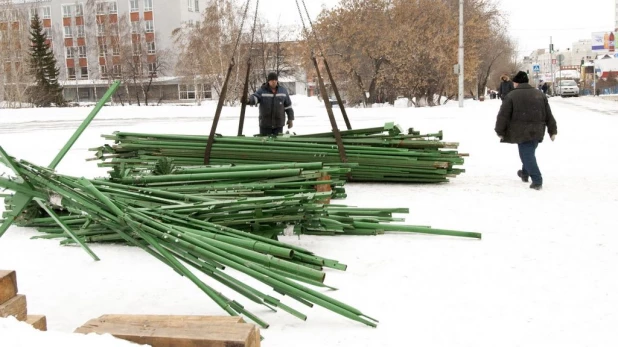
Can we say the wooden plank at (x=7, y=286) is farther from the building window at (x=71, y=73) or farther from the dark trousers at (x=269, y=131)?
the building window at (x=71, y=73)

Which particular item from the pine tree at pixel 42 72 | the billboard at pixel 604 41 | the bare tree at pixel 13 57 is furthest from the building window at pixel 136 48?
the billboard at pixel 604 41

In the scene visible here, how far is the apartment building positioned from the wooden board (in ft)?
193

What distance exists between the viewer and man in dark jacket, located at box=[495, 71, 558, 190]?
27.4ft

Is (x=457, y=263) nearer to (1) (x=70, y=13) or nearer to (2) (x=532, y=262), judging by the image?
(2) (x=532, y=262)

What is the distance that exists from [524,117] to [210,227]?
559 cm

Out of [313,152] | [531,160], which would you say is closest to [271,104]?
[313,152]

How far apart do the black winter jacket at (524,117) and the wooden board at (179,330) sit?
6355 mm

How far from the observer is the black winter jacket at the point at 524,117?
8.38 meters

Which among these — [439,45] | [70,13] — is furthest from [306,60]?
[70,13]

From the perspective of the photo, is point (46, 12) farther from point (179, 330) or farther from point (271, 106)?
point (179, 330)

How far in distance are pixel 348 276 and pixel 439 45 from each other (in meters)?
31.3

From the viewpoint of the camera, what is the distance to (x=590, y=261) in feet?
16.4

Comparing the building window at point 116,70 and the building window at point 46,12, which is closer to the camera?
the building window at point 116,70

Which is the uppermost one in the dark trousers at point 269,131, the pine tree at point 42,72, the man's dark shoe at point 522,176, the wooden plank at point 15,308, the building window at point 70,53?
the building window at point 70,53
